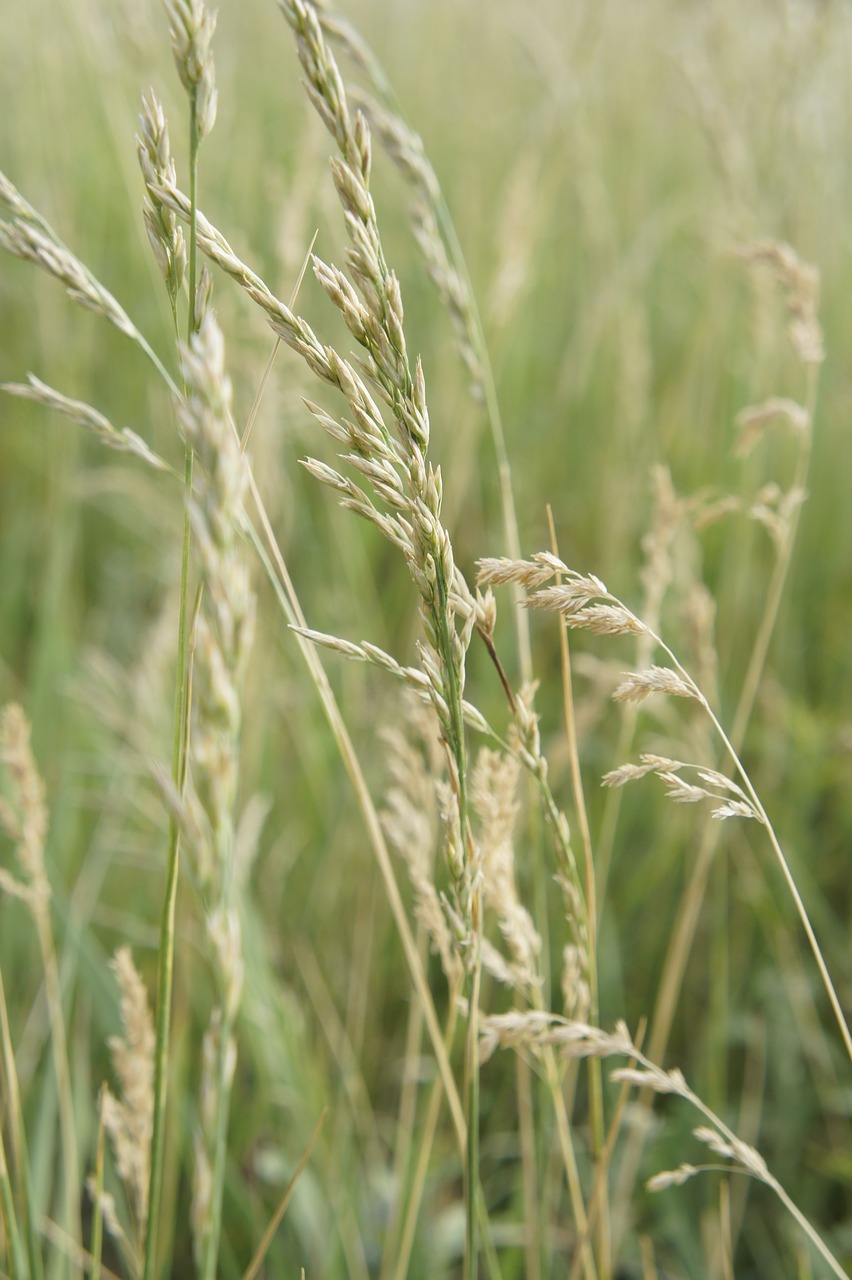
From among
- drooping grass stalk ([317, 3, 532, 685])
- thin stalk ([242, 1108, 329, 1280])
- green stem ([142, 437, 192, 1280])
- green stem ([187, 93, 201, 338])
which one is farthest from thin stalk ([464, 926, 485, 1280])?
green stem ([187, 93, 201, 338])

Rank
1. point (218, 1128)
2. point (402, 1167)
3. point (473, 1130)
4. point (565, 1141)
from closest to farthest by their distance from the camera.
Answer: point (218, 1128), point (473, 1130), point (565, 1141), point (402, 1167)

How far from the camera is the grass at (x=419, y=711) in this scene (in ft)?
2.09

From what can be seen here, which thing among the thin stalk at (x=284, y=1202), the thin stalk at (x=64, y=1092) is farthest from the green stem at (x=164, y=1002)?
the thin stalk at (x=64, y=1092)

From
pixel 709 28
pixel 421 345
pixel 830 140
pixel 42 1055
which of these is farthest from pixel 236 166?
pixel 42 1055

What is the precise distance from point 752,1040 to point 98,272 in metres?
2.61

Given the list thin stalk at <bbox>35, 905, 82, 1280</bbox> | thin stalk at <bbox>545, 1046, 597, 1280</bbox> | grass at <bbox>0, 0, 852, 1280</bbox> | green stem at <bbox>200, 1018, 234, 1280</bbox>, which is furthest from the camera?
thin stalk at <bbox>35, 905, 82, 1280</bbox>

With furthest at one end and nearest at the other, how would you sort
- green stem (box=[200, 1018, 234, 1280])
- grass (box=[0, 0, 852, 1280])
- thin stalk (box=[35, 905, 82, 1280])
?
thin stalk (box=[35, 905, 82, 1280]) → grass (box=[0, 0, 852, 1280]) → green stem (box=[200, 1018, 234, 1280])

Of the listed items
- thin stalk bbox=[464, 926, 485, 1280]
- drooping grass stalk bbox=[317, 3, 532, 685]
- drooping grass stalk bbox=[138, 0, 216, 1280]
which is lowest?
thin stalk bbox=[464, 926, 485, 1280]

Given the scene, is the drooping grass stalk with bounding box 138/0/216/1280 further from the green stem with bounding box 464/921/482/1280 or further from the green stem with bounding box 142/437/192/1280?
the green stem with bounding box 464/921/482/1280

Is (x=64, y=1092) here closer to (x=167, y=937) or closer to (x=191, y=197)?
(x=167, y=937)

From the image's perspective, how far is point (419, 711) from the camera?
3.13 feet

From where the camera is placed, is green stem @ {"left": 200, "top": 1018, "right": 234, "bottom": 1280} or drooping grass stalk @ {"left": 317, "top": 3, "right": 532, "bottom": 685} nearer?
green stem @ {"left": 200, "top": 1018, "right": 234, "bottom": 1280}

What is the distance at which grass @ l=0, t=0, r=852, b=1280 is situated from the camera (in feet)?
2.09

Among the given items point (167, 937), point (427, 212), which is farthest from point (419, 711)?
point (427, 212)
